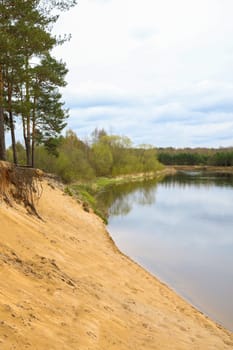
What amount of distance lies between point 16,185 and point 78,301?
502 cm

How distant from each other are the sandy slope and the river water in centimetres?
179

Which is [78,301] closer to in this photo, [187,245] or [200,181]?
[187,245]

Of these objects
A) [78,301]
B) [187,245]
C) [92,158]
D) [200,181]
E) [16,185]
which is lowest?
[187,245]

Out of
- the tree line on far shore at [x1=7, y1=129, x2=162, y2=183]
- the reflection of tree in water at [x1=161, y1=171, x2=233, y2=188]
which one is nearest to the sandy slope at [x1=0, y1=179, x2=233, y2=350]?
the tree line on far shore at [x1=7, y1=129, x2=162, y2=183]

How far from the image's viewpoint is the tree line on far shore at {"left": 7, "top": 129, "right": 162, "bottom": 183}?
32.8m

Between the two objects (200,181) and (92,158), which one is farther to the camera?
(200,181)

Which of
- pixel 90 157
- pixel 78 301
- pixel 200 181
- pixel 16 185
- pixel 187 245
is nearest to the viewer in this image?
pixel 78 301

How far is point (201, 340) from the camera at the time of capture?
21.4ft

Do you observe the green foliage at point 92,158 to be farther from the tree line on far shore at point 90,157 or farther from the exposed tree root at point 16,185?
the exposed tree root at point 16,185

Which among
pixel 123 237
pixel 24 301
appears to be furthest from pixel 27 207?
pixel 123 237

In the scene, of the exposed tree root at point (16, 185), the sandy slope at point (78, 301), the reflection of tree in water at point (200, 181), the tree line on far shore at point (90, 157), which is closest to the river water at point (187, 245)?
the sandy slope at point (78, 301)

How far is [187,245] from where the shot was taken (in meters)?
16.1

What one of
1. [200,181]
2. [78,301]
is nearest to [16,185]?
[78,301]

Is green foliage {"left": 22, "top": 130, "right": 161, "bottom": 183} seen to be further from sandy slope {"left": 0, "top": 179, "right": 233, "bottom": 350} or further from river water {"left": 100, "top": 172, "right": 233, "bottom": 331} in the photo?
sandy slope {"left": 0, "top": 179, "right": 233, "bottom": 350}
